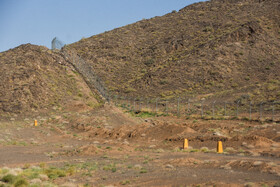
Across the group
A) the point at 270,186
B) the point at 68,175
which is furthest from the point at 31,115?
the point at 270,186

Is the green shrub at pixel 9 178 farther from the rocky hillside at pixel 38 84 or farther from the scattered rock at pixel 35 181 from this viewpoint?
the rocky hillside at pixel 38 84

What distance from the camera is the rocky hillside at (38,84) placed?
4124 cm

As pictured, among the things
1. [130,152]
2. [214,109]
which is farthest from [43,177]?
[214,109]

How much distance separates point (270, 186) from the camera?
1080cm

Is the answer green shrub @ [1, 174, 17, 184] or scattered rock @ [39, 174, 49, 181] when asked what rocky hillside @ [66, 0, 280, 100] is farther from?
green shrub @ [1, 174, 17, 184]

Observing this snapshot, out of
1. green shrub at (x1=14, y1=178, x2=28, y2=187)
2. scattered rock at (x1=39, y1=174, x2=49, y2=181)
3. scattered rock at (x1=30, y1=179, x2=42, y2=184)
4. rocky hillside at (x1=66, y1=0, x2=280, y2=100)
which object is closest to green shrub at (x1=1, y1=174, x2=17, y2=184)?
green shrub at (x1=14, y1=178, x2=28, y2=187)

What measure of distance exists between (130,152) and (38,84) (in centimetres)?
2588

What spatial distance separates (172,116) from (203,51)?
1018 inches

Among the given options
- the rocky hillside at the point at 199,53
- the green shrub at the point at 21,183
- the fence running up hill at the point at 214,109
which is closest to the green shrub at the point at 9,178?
the green shrub at the point at 21,183

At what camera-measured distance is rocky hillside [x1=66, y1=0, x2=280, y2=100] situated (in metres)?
54.4

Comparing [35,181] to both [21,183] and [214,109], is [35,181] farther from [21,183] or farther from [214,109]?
[214,109]

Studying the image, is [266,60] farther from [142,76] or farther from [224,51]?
[142,76]

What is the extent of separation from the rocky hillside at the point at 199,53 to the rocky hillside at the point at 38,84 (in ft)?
39.1

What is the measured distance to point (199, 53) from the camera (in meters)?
63.5
